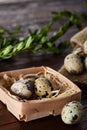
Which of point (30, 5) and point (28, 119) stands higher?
point (30, 5)

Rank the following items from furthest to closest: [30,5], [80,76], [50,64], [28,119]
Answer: [30,5] → [50,64] → [80,76] → [28,119]

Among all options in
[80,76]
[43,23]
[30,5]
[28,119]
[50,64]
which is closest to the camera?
[28,119]

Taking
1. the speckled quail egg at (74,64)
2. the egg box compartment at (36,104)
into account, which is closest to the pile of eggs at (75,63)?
the speckled quail egg at (74,64)

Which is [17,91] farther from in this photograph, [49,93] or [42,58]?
[42,58]

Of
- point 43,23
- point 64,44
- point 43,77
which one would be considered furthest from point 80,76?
point 43,23

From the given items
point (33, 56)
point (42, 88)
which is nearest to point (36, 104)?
point (42, 88)

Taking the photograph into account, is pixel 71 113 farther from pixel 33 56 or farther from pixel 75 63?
pixel 33 56

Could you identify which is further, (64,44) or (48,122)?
(64,44)

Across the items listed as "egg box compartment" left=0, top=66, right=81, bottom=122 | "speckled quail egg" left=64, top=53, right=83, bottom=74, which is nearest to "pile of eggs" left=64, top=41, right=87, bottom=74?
"speckled quail egg" left=64, top=53, right=83, bottom=74
